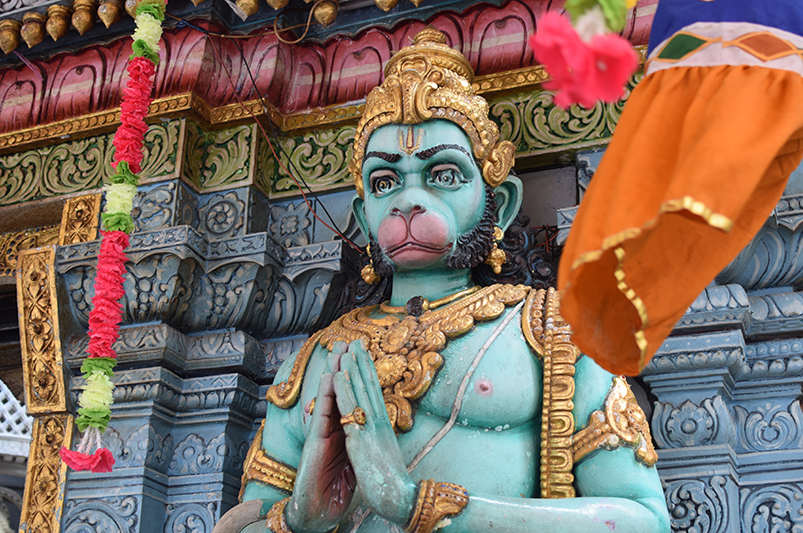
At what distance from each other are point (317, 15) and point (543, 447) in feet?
6.61

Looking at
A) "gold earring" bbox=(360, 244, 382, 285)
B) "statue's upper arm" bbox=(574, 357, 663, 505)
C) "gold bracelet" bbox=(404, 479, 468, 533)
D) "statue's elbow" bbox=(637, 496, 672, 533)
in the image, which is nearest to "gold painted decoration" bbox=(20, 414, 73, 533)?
"gold earring" bbox=(360, 244, 382, 285)

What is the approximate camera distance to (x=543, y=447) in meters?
2.52

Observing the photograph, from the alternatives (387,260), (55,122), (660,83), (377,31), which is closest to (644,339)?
(660,83)

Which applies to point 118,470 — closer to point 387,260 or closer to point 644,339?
point 387,260

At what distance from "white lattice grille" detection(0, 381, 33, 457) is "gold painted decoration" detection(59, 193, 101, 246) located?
640mm

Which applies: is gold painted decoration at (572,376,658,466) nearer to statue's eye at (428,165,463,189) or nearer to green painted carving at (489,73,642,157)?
statue's eye at (428,165,463,189)

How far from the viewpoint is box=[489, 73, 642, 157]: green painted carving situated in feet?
11.2

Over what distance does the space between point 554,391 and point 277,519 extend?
2.69 ft

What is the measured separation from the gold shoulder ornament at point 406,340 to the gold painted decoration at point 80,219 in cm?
126

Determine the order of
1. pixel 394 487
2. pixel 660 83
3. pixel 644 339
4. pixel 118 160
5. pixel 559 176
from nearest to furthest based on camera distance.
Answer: pixel 644 339, pixel 660 83, pixel 394 487, pixel 118 160, pixel 559 176

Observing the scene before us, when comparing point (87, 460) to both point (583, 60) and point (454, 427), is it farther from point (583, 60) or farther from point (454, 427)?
point (583, 60)

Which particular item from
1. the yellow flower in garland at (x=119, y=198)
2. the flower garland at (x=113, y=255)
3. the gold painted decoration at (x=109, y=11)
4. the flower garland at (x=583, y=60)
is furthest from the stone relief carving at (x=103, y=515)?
the flower garland at (x=583, y=60)

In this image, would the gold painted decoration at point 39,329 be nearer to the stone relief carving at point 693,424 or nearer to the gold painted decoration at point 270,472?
the gold painted decoration at point 270,472

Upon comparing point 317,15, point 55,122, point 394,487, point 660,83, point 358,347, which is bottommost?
point 394,487
